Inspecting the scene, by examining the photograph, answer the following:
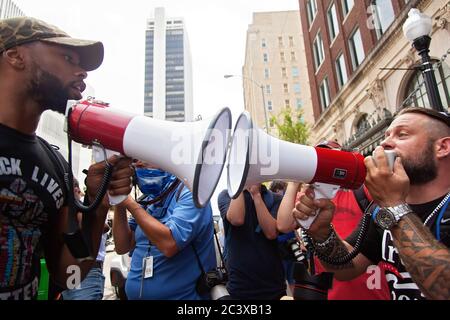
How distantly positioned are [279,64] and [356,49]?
39817 millimetres

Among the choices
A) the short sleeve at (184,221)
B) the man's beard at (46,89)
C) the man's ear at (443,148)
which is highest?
the man's beard at (46,89)

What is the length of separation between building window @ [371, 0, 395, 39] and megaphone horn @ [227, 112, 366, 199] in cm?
1071

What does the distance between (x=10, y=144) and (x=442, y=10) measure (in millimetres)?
9488

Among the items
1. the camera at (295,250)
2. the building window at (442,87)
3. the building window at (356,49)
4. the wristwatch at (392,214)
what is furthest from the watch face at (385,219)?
the building window at (356,49)

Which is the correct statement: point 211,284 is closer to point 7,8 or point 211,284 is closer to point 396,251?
point 396,251

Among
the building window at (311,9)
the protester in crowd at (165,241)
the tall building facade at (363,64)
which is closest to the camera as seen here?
the protester in crowd at (165,241)

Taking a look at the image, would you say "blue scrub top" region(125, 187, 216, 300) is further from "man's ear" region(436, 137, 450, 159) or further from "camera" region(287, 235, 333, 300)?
"man's ear" region(436, 137, 450, 159)

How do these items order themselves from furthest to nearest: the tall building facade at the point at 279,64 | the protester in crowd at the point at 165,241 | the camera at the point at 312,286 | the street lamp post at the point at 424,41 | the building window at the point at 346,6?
1. the tall building facade at the point at 279,64
2. the building window at the point at 346,6
3. the street lamp post at the point at 424,41
4. the protester in crowd at the point at 165,241
5. the camera at the point at 312,286

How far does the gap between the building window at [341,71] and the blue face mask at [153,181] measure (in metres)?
13.5

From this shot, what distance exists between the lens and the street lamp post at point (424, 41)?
4.00 m

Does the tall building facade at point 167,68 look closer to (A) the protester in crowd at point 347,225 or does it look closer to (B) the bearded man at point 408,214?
(A) the protester in crowd at point 347,225

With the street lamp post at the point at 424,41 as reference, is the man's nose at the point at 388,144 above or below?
below

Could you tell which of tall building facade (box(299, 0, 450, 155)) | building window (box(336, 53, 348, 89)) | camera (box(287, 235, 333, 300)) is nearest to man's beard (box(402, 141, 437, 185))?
camera (box(287, 235, 333, 300))

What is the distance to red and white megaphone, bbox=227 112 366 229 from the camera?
48.2 inches
